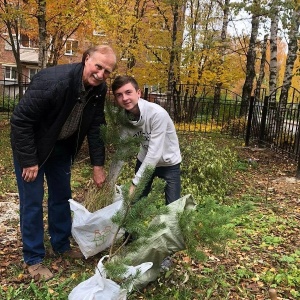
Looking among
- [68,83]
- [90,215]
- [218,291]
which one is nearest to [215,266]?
[218,291]

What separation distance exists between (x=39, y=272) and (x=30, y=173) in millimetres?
756

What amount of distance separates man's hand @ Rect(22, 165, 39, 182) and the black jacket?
29 mm

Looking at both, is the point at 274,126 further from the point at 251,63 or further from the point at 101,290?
the point at 101,290

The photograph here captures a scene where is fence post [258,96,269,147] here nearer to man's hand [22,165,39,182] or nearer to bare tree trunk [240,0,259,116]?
bare tree trunk [240,0,259,116]

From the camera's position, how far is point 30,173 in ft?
8.27

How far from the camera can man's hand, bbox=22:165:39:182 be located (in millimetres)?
2504

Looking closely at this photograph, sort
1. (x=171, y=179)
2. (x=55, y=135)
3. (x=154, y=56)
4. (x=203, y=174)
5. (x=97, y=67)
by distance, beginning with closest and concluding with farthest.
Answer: (x=97, y=67)
(x=55, y=135)
(x=171, y=179)
(x=203, y=174)
(x=154, y=56)

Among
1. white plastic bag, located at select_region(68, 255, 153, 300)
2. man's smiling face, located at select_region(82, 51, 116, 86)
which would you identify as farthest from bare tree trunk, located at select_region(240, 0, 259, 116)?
white plastic bag, located at select_region(68, 255, 153, 300)

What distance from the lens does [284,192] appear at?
5.54 metres

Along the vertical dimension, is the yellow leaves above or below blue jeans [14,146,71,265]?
below

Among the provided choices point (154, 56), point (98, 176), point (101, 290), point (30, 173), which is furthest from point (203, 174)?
point (154, 56)

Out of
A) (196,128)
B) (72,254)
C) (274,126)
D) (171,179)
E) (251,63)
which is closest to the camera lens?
(171,179)

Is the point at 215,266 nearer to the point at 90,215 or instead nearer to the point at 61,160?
the point at 90,215

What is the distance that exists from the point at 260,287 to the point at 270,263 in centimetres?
46
